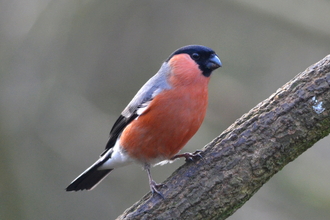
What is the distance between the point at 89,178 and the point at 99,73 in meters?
2.59

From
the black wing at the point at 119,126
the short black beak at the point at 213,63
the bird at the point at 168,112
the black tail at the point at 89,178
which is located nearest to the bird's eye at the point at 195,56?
the bird at the point at 168,112

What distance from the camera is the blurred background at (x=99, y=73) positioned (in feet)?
21.4

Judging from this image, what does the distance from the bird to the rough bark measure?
27 cm

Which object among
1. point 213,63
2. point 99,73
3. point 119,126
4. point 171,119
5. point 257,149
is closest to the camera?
point 257,149

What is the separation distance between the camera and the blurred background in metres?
6.53

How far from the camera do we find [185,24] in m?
6.88

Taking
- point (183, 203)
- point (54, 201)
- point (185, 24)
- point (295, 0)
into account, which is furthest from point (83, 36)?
point (183, 203)

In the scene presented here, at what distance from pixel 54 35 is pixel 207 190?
4683mm

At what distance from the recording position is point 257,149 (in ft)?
10.5

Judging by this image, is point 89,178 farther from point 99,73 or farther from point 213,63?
point 99,73

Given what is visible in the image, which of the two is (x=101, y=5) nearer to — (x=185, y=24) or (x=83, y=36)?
(x=83, y=36)

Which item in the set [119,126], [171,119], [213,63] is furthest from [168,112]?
[119,126]

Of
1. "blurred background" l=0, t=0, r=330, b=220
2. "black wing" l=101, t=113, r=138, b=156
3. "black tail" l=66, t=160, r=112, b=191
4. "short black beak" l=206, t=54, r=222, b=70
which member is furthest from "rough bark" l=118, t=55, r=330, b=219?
"blurred background" l=0, t=0, r=330, b=220

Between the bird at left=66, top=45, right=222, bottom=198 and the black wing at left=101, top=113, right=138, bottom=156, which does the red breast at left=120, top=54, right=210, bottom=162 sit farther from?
the black wing at left=101, top=113, right=138, bottom=156
